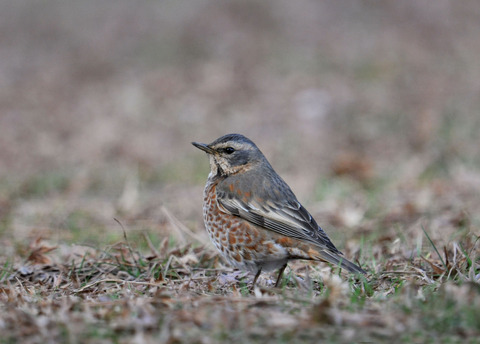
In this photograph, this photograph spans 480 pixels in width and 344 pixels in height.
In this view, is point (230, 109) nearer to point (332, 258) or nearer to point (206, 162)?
point (206, 162)

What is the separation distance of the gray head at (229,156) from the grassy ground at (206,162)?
0.93 metres

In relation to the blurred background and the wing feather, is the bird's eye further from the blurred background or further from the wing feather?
the blurred background

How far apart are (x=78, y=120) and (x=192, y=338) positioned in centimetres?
1337

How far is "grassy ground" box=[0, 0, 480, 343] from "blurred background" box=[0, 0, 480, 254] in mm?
60

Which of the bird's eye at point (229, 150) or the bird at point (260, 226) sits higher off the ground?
the bird's eye at point (229, 150)

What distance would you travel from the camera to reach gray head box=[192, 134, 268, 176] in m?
7.00

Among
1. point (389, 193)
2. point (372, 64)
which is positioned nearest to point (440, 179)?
point (389, 193)

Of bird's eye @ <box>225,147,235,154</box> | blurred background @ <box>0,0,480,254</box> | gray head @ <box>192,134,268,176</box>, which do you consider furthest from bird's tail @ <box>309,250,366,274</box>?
blurred background @ <box>0,0,480,254</box>

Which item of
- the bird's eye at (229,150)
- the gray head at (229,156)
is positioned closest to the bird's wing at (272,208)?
the gray head at (229,156)

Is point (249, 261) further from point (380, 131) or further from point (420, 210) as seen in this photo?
point (380, 131)

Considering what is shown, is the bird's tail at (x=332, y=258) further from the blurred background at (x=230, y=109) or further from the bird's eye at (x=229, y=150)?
the blurred background at (x=230, y=109)

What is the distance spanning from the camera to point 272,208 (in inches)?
→ 251

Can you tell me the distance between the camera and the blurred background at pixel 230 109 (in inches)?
408

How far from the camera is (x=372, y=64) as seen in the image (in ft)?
Result: 61.4
